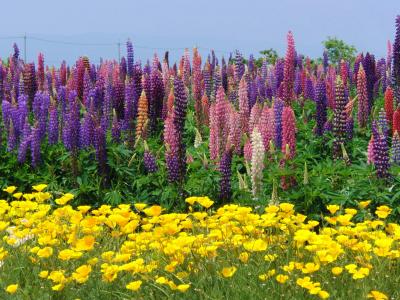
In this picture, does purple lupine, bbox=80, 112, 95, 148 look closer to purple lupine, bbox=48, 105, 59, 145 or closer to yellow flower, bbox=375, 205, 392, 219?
purple lupine, bbox=48, 105, 59, 145

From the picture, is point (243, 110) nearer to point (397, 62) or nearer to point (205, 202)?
point (397, 62)

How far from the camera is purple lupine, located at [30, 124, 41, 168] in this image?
8.30 meters

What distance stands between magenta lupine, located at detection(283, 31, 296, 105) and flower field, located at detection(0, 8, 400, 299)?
1.1 inches

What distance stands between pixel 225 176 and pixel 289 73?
2.96m

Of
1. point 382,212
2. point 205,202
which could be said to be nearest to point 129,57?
point 205,202

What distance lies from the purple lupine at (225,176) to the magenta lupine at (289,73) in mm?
Answer: 2489

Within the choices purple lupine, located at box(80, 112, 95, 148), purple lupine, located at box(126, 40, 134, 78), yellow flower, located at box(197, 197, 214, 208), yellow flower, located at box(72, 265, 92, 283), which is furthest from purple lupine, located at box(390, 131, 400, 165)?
purple lupine, located at box(126, 40, 134, 78)

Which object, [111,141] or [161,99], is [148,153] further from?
[161,99]

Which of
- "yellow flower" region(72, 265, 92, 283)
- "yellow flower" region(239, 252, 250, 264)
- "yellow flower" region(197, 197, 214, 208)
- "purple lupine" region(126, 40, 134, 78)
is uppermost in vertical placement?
"purple lupine" region(126, 40, 134, 78)

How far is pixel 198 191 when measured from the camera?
714cm

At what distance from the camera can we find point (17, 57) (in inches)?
620

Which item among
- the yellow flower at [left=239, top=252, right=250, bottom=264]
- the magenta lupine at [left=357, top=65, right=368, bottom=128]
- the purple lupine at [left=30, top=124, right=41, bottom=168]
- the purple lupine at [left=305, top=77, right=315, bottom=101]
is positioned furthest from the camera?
the purple lupine at [left=305, top=77, right=315, bottom=101]

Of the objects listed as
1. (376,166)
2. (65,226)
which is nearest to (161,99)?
(376,166)

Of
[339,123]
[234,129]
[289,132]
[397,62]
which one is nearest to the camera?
[289,132]
